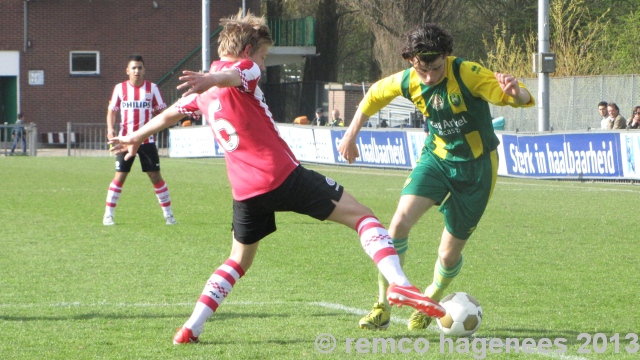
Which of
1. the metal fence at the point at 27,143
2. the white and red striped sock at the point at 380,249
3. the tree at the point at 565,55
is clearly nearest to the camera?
the white and red striped sock at the point at 380,249

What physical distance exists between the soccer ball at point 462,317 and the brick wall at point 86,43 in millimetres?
37008

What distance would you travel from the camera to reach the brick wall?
41406mm

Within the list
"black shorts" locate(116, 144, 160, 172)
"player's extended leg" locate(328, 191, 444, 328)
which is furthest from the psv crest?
"black shorts" locate(116, 144, 160, 172)

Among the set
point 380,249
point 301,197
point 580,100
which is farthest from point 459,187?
point 580,100

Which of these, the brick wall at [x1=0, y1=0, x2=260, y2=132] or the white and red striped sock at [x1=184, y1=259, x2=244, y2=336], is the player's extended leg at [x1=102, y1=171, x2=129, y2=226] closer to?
the white and red striped sock at [x1=184, y1=259, x2=244, y2=336]

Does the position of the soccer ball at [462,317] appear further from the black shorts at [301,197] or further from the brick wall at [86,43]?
the brick wall at [86,43]

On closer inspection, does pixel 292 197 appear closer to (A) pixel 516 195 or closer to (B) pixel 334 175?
(A) pixel 516 195

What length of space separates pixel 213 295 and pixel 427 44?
196 cm

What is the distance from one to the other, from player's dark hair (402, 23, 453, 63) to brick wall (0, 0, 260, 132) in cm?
3660

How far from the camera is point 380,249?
5570 millimetres

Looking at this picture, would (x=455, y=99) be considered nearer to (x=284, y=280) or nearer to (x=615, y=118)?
(x=284, y=280)

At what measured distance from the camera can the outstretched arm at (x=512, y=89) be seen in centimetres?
600

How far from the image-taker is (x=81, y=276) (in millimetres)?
8641

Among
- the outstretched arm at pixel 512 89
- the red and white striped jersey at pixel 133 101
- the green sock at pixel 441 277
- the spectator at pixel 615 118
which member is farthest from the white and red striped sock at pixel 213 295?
the spectator at pixel 615 118
